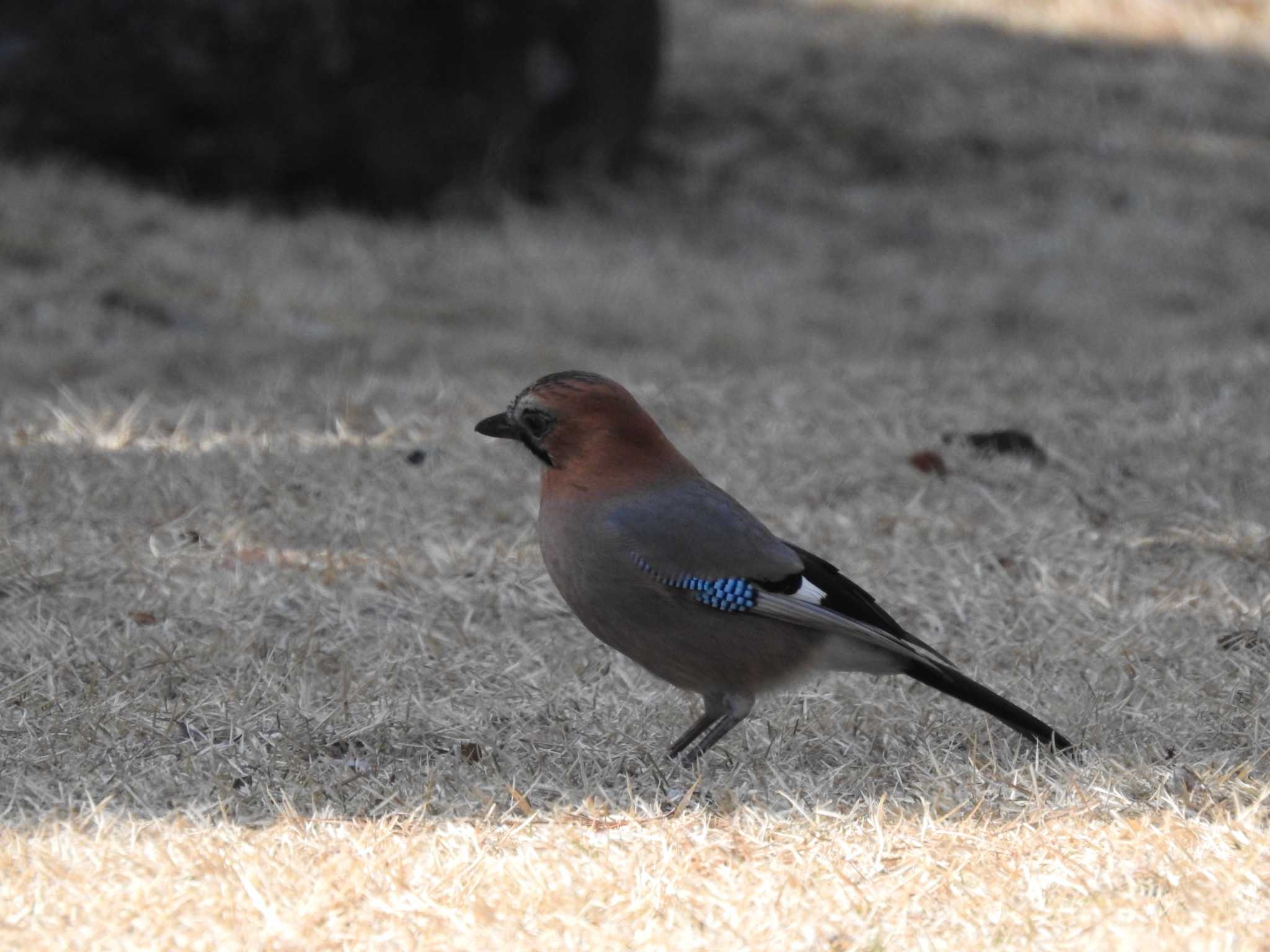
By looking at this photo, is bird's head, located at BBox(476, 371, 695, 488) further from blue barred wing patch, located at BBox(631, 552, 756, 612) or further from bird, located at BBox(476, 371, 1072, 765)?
blue barred wing patch, located at BBox(631, 552, 756, 612)

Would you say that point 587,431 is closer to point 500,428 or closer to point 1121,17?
point 500,428

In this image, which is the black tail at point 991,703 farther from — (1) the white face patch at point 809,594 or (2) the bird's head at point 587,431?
(2) the bird's head at point 587,431

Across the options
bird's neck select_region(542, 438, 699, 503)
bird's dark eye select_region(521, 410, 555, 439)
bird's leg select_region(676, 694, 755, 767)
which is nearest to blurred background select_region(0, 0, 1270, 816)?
bird's leg select_region(676, 694, 755, 767)

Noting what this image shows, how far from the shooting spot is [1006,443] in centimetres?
611

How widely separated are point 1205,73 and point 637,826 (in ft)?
40.3

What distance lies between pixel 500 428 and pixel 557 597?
1.09m

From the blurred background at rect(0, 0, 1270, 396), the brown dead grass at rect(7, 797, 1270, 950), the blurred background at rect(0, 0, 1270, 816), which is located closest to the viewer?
the brown dead grass at rect(7, 797, 1270, 950)

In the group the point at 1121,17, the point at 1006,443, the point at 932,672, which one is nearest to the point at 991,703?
the point at 932,672

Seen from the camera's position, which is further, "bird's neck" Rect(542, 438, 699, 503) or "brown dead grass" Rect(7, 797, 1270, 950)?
"bird's neck" Rect(542, 438, 699, 503)

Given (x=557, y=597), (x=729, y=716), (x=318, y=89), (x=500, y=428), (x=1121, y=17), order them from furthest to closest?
(x=1121, y=17) → (x=318, y=89) → (x=557, y=597) → (x=500, y=428) → (x=729, y=716)

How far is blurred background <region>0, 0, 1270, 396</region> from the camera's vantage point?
8656 millimetres

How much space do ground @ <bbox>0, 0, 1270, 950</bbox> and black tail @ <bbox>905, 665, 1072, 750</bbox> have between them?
2.1 inches

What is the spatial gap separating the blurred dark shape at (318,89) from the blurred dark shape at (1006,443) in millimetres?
5271

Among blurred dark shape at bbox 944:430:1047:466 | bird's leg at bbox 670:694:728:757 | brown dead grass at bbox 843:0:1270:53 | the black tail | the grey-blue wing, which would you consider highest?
the grey-blue wing
